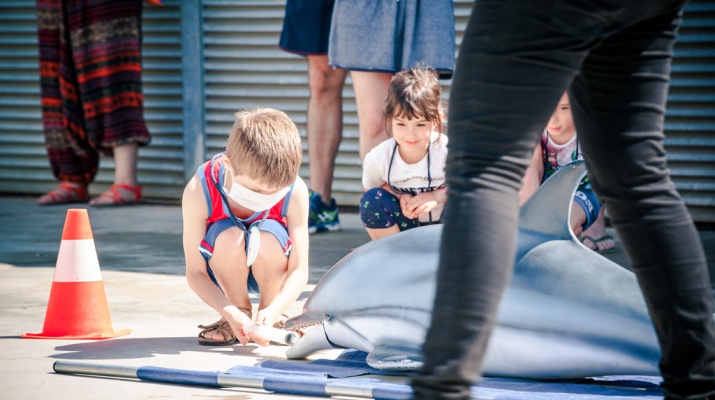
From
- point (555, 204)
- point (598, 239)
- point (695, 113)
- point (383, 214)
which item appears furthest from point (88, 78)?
point (555, 204)

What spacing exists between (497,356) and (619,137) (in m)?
0.90

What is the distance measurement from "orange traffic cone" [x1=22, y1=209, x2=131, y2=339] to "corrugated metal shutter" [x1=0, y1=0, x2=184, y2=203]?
473 centimetres

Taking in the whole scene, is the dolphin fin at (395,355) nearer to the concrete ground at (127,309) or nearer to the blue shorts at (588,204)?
the concrete ground at (127,309)

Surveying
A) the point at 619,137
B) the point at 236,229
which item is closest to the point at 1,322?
the point at 236,229

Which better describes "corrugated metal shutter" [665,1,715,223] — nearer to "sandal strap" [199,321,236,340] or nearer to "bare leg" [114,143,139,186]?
"bare leg" [114,143,139,186]

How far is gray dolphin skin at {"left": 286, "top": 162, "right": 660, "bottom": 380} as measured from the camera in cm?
281

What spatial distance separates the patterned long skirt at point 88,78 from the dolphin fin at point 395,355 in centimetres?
534

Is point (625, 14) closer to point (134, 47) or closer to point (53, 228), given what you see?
point (53, 228)

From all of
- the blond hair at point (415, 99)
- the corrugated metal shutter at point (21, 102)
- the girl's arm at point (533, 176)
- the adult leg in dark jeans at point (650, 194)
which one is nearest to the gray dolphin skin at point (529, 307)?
the adult leg in dark jeans at point (650, 194)

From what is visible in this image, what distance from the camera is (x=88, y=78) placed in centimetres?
807

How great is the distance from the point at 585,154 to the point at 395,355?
34.1 inches

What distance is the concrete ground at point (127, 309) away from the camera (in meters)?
2.95

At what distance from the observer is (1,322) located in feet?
12.7

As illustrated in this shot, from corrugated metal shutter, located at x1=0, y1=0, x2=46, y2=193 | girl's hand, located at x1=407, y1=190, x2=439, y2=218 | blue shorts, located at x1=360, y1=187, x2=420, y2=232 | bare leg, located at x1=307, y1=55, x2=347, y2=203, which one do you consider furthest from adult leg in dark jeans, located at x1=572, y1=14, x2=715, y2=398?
corrugated metal shutter, located at x1=0, y1=0, x2=46, y2=193
